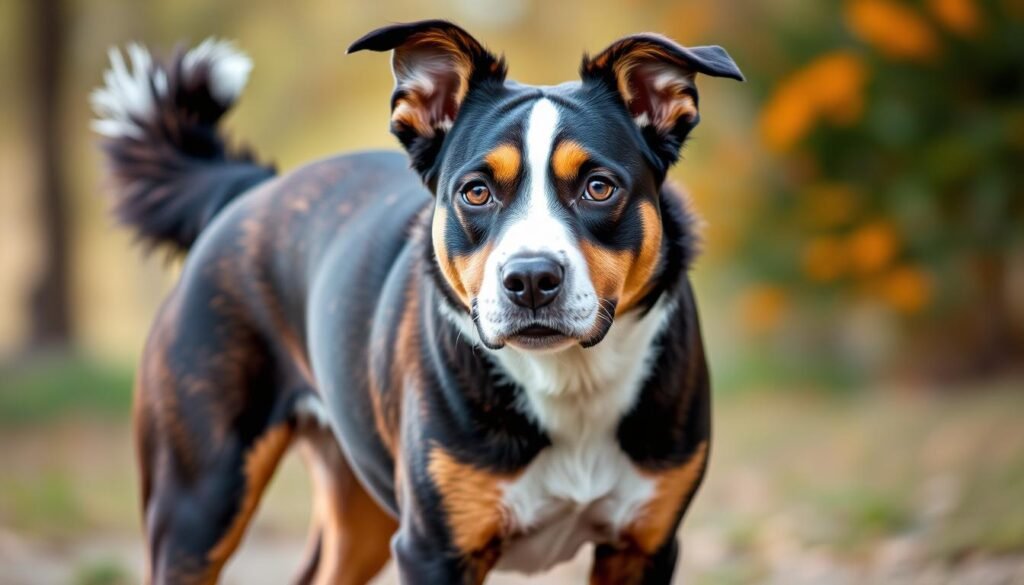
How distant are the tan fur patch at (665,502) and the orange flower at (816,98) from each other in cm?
514

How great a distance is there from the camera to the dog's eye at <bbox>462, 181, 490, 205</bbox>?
3.16 metres

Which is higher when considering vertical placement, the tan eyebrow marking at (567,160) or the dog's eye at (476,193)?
the tan eyebrow marking at (567,160)

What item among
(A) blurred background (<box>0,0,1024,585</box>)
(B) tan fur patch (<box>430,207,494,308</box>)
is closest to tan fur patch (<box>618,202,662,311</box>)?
(B) tan fur patch (<box>430,207,494,308</box>)

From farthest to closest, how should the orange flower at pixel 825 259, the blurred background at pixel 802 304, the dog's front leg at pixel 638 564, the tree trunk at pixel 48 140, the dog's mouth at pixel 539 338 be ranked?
the tree trunk at pixel 48 140, the orange flower at pixel 825 259, the blurred background at pixel 802 304, the dog's front leg at pixel 638 564, the dog's mouth at pixel 539 338

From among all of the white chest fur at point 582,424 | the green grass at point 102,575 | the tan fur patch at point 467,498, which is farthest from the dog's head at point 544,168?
the green grass at point 102,575

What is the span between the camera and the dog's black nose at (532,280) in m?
2.94

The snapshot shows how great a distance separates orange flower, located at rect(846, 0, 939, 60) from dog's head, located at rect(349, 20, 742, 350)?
481 centimetres

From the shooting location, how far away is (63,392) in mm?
9773

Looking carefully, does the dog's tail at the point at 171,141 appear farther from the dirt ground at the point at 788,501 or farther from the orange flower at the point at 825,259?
the orange flower at the point at 825,259

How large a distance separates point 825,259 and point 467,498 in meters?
5.58

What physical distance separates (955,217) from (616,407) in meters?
5.26

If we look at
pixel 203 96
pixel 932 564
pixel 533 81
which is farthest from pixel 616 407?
pixel 533 81

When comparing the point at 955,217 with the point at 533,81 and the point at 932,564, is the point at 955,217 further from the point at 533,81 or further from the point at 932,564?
the point at 533,81

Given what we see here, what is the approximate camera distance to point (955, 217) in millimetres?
8102
